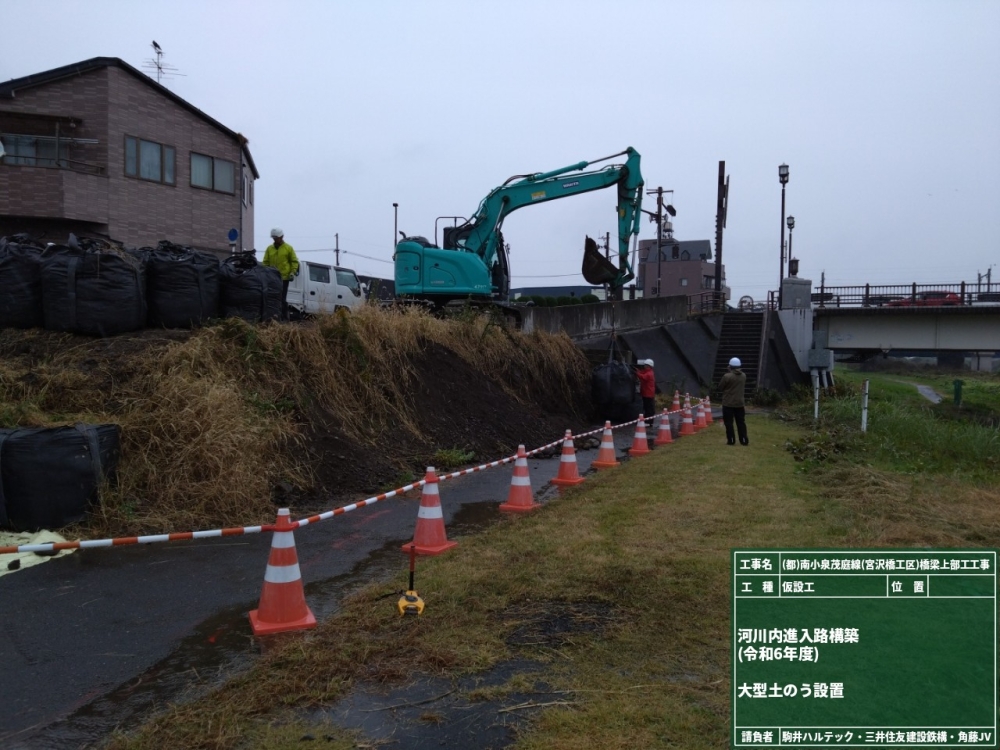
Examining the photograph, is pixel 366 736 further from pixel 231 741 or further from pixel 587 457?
pixel 587 457

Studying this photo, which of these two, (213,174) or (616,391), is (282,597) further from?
(213,174)

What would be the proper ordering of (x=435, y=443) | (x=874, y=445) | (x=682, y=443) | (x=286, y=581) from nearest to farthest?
1. (x=286, y=581)
2. (x=435, y=443)
3. (x=874, y=445)
4. (x=682, y=443)

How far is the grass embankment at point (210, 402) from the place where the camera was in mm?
7715

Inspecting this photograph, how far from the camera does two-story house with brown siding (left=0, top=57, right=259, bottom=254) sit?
21.7 metres

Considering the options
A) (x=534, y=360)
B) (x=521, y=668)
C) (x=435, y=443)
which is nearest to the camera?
(x=521, y=668)

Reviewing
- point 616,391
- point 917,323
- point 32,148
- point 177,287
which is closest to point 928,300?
point 917,323

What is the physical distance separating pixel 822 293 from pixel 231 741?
1548 inches

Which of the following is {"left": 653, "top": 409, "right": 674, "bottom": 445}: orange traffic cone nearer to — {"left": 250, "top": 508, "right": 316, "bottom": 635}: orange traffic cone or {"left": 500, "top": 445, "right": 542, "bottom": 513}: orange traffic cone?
{"left": 500, "top": 445, "right": 542, "bottom": 513}: orange traffic cone

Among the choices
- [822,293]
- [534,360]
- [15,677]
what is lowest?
[15,677]

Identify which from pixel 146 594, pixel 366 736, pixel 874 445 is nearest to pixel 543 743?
pixel 366 736

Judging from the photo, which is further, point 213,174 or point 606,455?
point 213,174

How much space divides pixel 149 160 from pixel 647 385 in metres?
16.8

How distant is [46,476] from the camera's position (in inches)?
275

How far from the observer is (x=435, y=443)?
40.6ft
